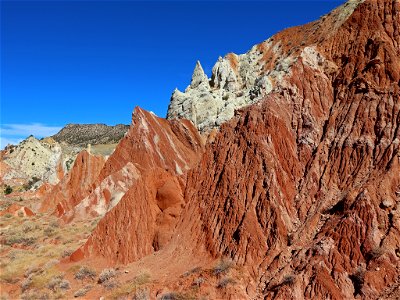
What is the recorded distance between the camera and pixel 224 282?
733 inches

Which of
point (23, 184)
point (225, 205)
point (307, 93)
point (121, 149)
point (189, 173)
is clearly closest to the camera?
point (225, 205)

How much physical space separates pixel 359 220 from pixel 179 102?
→ 37189 mm

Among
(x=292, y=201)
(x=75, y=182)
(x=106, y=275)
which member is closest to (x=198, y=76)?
(x=75, y=182)

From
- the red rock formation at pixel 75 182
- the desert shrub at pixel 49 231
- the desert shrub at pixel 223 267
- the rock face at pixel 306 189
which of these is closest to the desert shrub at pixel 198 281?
the desert shrub at pixel 223 267

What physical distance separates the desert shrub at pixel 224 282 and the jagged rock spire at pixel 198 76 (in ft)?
125

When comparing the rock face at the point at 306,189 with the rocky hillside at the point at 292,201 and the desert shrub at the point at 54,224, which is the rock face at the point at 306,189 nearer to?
the rocky hillside at the point at 292,201

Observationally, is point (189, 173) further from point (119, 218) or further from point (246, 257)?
point (246, 257)

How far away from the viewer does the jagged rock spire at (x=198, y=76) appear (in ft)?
176

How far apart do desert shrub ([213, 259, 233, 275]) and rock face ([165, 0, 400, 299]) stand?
0.56m

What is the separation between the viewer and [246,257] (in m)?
20.1

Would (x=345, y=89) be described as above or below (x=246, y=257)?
above

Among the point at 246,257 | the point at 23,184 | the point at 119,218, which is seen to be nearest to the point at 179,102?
the point at 119,218

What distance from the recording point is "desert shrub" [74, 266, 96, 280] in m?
23.5

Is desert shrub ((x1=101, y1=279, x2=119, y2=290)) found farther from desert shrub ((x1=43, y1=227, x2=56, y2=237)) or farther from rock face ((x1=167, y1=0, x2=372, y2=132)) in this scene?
rock face ((x1=167, y1=0, x2=372, y2=132))
